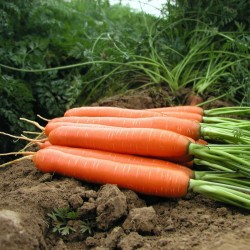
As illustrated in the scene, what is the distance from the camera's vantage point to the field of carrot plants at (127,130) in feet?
5.62

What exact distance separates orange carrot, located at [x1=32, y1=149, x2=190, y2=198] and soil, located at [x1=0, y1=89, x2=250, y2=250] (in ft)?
0.16

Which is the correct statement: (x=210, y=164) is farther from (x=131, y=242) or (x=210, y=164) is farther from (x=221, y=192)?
(x=131, y=242)

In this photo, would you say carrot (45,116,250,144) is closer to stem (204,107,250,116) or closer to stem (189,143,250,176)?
stem (189,143,250,176)

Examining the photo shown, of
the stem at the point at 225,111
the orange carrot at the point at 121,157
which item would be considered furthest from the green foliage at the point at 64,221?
the stem at the point at 225,111

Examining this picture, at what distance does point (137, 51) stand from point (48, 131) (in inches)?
49.4

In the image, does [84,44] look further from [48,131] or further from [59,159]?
[59,159]

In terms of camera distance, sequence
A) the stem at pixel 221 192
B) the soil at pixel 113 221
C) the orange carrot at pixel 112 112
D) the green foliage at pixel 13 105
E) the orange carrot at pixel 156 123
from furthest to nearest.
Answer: the green foliage at pixel 13 105 → the orange carrot at pixel 112 112 → the orange carrot at pixel 156 123 → the stem at pixel 221 192 → the soil at pixel 113 221

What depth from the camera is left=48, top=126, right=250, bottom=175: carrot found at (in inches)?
78.7

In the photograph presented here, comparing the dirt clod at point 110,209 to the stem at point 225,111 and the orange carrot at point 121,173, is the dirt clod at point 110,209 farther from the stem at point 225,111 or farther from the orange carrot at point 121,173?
the stem at point 225,111

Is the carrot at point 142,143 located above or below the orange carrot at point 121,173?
above

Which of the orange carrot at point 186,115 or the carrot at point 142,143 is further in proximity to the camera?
the orange carrot at point 186,115

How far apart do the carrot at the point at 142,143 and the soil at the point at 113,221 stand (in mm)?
203

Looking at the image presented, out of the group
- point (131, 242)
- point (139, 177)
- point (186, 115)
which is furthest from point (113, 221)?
point (186, 115)

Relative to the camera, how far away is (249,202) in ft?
5.90
